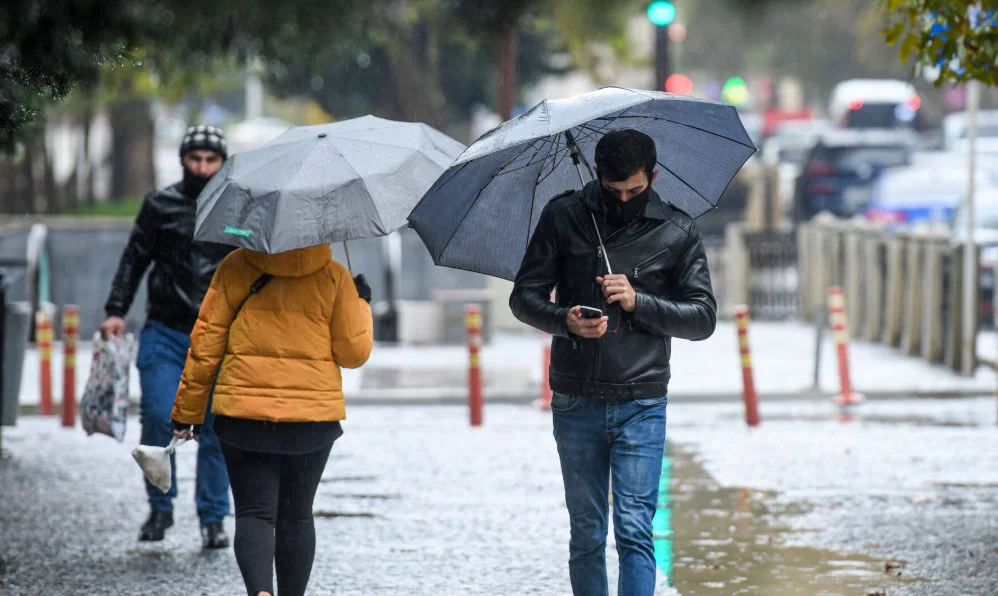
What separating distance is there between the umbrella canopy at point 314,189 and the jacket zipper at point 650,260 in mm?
853

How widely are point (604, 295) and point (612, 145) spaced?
46 cm

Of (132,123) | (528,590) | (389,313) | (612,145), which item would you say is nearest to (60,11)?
(612,145)

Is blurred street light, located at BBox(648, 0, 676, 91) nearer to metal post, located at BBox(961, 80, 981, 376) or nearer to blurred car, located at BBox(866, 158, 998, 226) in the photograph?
metal post, located at BBox(961, 80, 981, 376)

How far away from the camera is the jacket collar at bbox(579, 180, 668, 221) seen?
5.27m

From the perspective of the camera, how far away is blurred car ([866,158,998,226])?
2686 centimetres

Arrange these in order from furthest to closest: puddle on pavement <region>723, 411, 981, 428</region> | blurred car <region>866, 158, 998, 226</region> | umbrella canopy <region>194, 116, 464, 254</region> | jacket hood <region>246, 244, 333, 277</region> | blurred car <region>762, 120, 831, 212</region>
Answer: blurred car <region>762, 120, 831, 212</region> → blurred car <region>866, 158, 998, 226</region> → puddle on pavement <region>723, 411, 981, 428</region> → jacket hood <region>246, 244, 333, 277</region> → umbrella canopy <region>194, 116, 464, 254</region>

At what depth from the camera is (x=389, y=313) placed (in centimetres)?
1794

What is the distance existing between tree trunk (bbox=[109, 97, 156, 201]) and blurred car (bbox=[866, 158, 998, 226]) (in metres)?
12.7

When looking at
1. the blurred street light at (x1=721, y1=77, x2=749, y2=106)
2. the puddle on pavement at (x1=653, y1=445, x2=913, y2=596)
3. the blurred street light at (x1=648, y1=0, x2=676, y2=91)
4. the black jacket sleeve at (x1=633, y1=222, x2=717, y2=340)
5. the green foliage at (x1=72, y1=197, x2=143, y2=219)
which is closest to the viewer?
the black jacket sleeve at (x1=633, y1=222, x2=717, y2=340)

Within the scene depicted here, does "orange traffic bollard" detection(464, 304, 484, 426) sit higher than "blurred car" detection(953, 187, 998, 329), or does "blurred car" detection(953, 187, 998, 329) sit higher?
"blurred car" detection(953, 187, 998, 329)

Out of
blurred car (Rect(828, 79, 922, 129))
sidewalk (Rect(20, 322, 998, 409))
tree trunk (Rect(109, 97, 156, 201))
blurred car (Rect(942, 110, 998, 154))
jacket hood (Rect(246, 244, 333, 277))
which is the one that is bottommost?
sidewalk (Rect(20, 322, 998, 409))

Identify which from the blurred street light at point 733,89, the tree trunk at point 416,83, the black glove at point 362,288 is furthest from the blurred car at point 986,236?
the black glove at point 362,288

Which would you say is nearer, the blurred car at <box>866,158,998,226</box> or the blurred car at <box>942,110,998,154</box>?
the blurred car at <box>866,158,998,226</box>

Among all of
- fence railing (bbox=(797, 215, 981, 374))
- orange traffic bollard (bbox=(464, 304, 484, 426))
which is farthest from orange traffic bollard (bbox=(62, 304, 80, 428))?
fence railing (bbox=(797, 215, 981, 374))
